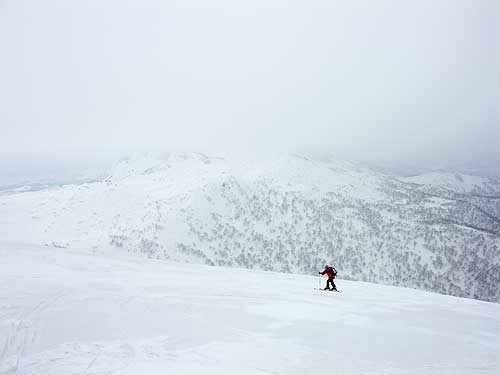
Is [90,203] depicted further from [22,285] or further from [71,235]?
[22,285]

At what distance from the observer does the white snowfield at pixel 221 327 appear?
20.4 ft

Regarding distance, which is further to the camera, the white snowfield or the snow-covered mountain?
the snow-covered mountain

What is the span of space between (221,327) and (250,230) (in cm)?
5565

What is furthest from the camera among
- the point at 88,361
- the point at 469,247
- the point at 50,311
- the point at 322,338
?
the point at 469,247

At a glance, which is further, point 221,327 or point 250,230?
point 250,230

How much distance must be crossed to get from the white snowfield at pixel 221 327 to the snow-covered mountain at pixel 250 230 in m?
36.6

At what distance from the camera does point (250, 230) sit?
6347 cm

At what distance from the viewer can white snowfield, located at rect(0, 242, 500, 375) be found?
6.21 m

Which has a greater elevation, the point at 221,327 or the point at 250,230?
the point at 221,327

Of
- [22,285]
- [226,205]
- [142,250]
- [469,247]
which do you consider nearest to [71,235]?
[142,250]

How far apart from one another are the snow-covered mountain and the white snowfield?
36.6m

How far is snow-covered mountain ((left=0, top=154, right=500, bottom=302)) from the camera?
Result: 165 ft

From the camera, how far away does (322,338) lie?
7.68m

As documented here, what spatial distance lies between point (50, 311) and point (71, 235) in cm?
4623
